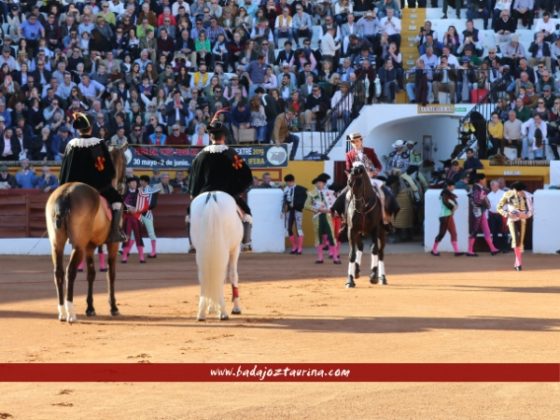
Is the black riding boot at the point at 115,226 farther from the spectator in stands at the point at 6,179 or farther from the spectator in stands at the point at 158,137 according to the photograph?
the spectator in stands at the point at 158,137

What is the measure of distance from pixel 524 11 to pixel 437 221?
7750 mm

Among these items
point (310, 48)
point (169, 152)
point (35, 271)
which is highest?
point (310, 48)

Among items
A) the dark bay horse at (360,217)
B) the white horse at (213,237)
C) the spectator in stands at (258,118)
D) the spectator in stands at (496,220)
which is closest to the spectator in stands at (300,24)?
the spectator in stands at (258,118)

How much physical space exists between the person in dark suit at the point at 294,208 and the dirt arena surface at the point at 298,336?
279cm

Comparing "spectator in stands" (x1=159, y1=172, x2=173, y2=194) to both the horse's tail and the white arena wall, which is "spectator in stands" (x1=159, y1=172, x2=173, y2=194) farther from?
the horse's tail

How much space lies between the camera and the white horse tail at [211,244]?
513 inches

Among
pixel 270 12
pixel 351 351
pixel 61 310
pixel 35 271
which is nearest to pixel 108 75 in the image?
pixel 270 12

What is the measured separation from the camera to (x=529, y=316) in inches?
565

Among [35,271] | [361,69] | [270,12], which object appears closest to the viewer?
[35,271]

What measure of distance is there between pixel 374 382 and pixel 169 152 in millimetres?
15969

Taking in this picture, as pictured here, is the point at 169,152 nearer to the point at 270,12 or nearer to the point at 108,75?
the point at 108,75

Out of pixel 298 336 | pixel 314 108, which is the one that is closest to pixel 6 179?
pixel 314 108

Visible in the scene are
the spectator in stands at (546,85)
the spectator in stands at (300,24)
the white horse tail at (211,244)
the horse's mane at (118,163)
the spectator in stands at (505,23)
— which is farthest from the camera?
the spectator in stands at (505,23)

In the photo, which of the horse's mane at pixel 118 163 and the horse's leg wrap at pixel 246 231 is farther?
the horse's mane at pixel 118 163
